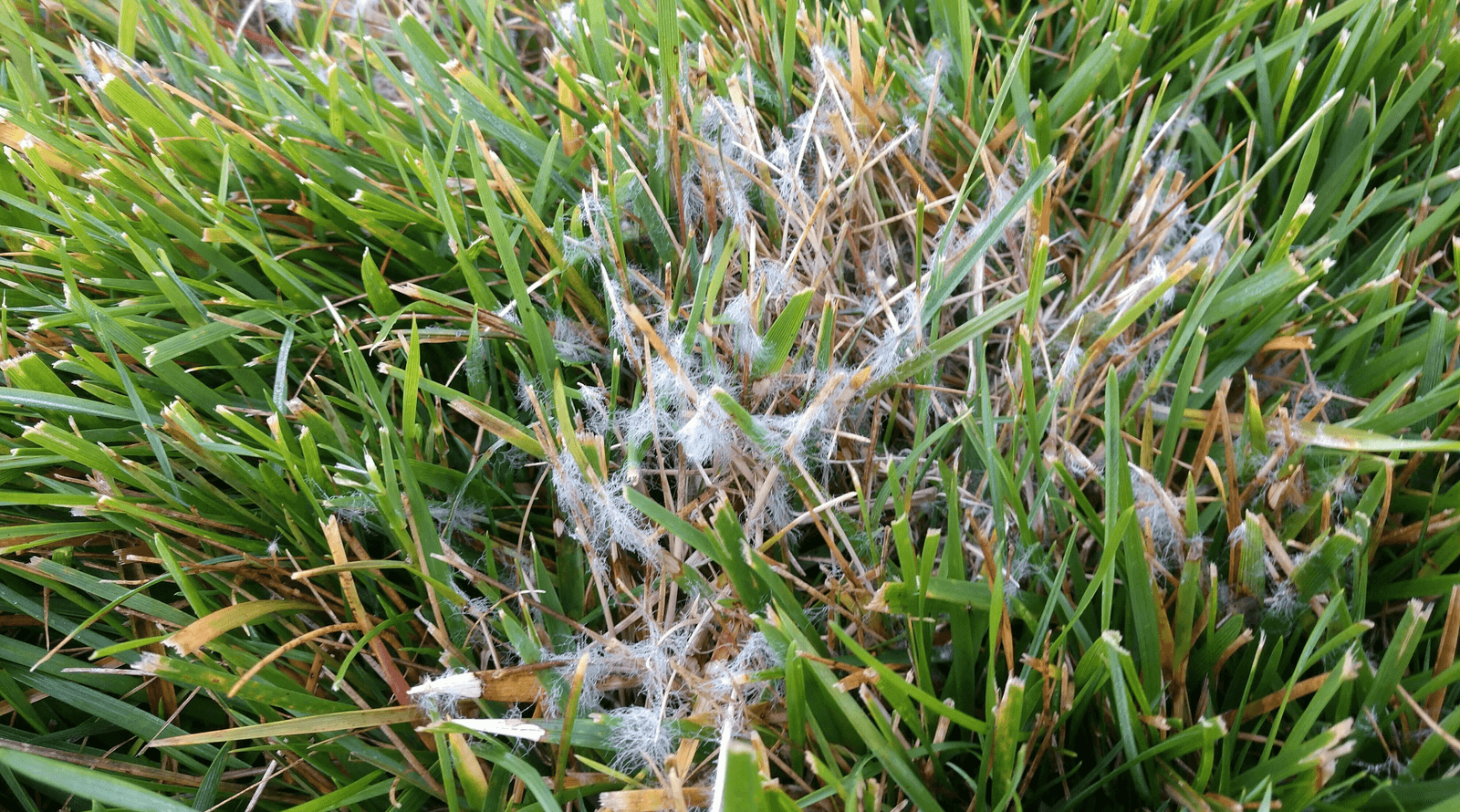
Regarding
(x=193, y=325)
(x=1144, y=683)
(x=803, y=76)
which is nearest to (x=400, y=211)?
(x=193, y=325)

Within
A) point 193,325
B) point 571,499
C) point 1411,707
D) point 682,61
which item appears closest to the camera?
point 1411,707

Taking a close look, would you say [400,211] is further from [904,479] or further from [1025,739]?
[1025,739]

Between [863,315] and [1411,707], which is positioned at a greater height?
[863,315]

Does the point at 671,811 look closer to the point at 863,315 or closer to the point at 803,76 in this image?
the point at 863,315

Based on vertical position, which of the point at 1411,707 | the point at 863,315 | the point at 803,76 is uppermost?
the point at 803,76

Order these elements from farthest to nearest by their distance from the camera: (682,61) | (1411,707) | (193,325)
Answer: (682,61)
(193,325)
(1411,707)

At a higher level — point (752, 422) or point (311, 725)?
point (752, 422)

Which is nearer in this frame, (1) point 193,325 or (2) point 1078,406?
(2) point 1078,406
